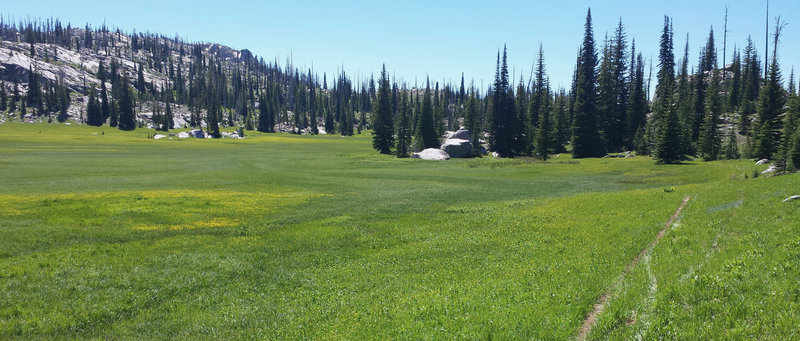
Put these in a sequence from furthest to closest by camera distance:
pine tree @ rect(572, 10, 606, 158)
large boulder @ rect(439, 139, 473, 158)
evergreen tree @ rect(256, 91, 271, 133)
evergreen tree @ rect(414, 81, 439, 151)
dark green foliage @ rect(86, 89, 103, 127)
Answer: evergreen tree @ rect(256, 91, 271, 133) → dark green foliage @ rect(86, 89, 103, 127) → evergreen tree @ rect(414, 81, 439, 151) → large boulder @ rect(439, 139, 473, 158) → pine tree @ rect(572, 10, 606, 158)

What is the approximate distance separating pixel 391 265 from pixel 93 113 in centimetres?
19628

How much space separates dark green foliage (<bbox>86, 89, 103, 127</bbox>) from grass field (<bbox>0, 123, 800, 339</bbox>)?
158 meters

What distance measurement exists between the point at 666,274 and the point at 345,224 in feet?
63.9

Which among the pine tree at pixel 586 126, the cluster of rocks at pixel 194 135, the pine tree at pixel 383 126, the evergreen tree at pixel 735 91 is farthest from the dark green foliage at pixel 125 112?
the evergreen tree at pixel 735 91

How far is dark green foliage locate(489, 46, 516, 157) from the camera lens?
103m

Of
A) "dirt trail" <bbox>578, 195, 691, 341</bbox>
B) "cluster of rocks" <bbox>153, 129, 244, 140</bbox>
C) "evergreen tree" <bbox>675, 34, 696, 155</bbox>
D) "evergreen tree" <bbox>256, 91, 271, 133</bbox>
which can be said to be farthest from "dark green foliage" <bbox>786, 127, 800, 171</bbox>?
"evergreen tree" <bbox>256, 91, 271, 133</bbox>

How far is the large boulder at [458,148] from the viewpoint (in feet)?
315

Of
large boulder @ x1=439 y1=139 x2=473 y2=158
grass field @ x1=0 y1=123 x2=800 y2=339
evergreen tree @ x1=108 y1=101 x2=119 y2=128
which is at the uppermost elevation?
evergreen tree @ x1=108 y1=101 x2=119 y2=128

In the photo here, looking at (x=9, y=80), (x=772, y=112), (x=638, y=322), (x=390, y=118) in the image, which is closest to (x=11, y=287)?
(x=638, y=322)

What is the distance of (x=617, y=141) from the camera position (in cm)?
10019

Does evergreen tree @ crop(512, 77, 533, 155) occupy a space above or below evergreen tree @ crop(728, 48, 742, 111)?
below

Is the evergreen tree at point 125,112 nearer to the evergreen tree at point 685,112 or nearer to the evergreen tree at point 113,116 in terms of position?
the evergreen tree at point 113,116

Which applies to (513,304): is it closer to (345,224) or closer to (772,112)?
(345,224)

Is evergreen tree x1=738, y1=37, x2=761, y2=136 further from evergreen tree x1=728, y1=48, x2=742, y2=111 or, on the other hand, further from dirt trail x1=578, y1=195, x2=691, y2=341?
dirt trail x1=578, y1=195, x2=691, y2=341
